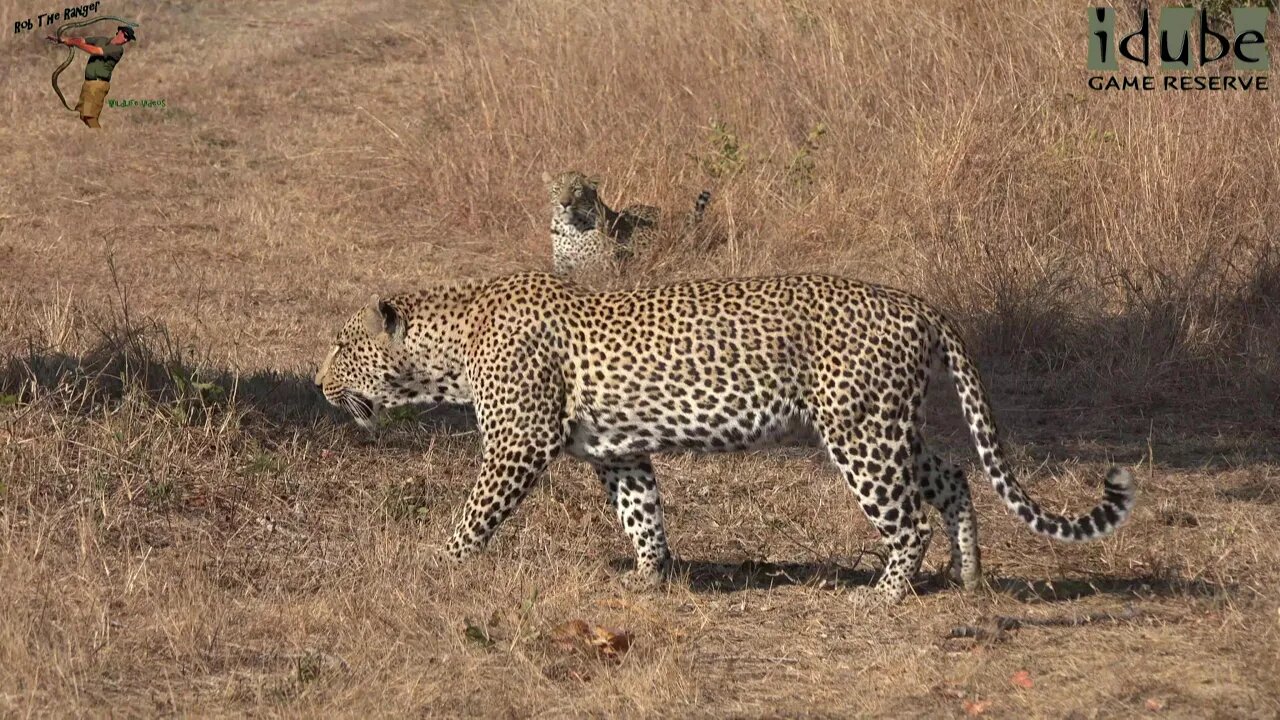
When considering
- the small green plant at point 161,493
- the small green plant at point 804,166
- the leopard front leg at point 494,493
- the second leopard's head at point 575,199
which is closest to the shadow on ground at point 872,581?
the leopard front leg at point 494,493

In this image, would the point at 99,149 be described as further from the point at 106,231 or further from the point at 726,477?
the point at 726,477

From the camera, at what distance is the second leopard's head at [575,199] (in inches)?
516

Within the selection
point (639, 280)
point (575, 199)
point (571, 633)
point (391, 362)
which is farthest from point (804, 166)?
point (571, 633)

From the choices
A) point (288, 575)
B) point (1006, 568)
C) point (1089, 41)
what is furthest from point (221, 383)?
point (1089, 41)

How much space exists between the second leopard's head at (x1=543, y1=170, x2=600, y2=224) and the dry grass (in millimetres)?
691

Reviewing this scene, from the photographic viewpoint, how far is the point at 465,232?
47.6ft

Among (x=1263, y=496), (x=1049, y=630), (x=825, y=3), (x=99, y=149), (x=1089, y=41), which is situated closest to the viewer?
(x=1049, y=630)

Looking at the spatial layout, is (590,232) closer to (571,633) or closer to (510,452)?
(510,452)

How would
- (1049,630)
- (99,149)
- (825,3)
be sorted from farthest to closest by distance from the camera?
(99,149), (825,3), (1049,630)

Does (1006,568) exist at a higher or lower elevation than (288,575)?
lower

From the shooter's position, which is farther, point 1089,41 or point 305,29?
point 305,29

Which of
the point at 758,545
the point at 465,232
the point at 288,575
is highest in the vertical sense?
the point at 288,575

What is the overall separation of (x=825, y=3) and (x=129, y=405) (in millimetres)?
8788

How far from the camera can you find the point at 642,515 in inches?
289
